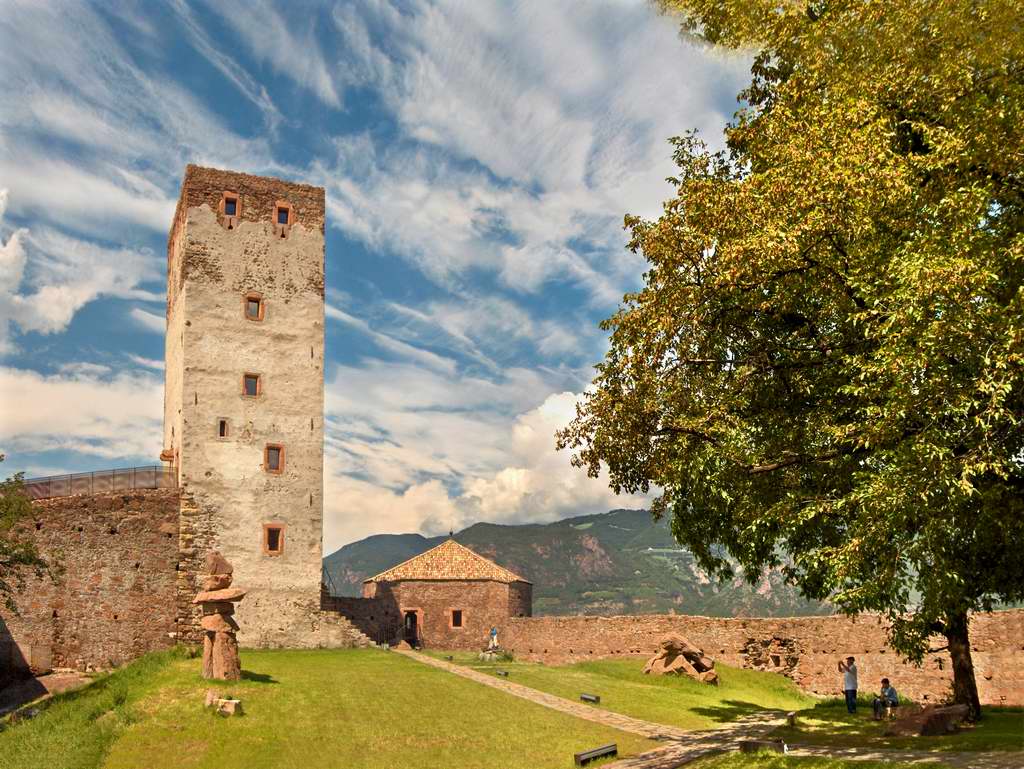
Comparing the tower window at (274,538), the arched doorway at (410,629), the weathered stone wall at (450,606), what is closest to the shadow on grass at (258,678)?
the tower window at (274,538)

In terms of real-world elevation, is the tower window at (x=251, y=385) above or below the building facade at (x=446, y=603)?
above

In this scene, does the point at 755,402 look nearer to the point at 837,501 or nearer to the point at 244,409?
the point at 837,501

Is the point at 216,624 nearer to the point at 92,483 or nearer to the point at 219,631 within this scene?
the point at 219,631

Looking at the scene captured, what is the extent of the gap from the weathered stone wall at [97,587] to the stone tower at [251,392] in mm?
762

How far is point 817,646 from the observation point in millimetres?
29703

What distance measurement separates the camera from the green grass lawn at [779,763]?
41.8 ft

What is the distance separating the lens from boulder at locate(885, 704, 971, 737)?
16.2 metres

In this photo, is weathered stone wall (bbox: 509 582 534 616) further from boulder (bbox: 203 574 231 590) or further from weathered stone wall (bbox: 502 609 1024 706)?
boulder (bbox: 203 574 231 590)

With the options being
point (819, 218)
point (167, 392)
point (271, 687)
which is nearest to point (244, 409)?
point (167, 392)

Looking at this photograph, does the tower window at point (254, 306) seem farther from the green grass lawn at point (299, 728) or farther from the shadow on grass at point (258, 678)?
the shadow on grass at point (258, 678)

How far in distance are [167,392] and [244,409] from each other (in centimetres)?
568

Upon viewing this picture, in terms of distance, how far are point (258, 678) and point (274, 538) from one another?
9397 millimetres

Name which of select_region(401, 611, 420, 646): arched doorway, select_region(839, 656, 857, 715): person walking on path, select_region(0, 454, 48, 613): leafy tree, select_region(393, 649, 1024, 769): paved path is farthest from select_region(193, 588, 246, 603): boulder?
select_region(401, 611, 420, 646): arched doorway

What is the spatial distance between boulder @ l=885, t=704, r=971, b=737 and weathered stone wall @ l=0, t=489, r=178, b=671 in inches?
910
